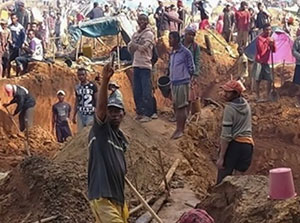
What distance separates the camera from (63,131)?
1430 centimetres

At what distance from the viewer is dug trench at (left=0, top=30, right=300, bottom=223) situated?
779 centimetres

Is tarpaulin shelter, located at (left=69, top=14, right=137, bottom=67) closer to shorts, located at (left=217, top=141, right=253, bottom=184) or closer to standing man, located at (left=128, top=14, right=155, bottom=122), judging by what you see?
standing man, located at (left=128, top=14, right=155, bottom=122)

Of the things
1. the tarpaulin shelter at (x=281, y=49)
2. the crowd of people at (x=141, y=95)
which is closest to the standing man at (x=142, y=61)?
the crowd of people at (x=141, y=95)

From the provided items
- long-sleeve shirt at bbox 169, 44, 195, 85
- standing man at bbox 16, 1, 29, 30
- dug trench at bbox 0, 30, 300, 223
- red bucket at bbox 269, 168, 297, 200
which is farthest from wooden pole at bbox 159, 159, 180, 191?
standing man at bbox 16, 1, 29, 30

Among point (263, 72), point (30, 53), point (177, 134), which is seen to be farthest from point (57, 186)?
point (30, 53)

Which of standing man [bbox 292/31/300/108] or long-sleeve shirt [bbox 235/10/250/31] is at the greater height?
long-sleeve shirt [bbox 235/10/250/31]

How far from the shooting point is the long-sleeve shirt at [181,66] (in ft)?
37.4

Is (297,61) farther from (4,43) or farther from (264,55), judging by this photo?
(4,43)

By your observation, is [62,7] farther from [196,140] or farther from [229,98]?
[229,98]

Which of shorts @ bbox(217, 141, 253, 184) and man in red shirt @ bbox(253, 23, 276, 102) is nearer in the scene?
shorts @ bbox(217, 141, 253, 184)

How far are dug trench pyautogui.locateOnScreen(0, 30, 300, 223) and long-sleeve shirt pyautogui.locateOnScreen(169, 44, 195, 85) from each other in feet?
3.77

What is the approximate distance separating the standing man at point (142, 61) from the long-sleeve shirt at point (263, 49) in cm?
453

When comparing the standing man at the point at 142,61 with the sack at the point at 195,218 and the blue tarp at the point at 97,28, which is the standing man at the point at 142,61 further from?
the blue tarp at the point at 97,28

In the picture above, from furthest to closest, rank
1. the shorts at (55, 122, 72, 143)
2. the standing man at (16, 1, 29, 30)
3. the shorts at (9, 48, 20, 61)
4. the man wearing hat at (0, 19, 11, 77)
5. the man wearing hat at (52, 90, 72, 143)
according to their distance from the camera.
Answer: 1. the standing man at (16, 1, 29, 30)
2. the shorts at (9, 48, 20, 61)
3. the man wearing hat at (0, 19, 11, 77)
4. the shorts at (55, 122, 72, 143)
5. the man wearing hat at (52, 90, 72, 143)
